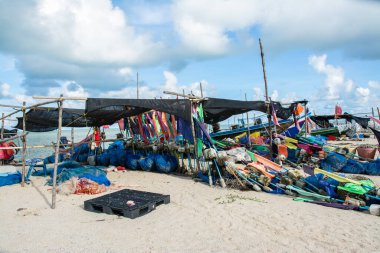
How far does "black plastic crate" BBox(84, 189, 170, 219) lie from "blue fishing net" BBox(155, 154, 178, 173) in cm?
393

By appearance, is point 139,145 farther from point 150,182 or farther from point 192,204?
point 192,204

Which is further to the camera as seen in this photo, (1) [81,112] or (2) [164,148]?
(2) [164,148]

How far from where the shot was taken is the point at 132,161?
1178 cm

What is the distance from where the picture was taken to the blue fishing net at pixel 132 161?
1173 cm

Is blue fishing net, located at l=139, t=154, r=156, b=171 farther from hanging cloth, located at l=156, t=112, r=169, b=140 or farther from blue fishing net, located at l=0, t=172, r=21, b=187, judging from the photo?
blue fishing net, located at l=0, t=172, r=21, b=187

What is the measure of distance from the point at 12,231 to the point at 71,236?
1177 millimetres

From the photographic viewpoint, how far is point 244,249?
159 inches

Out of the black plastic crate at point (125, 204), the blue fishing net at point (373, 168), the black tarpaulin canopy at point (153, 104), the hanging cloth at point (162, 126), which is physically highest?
the black tarpaulin canopy at point (153, 104)

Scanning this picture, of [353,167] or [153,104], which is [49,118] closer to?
[153,104]

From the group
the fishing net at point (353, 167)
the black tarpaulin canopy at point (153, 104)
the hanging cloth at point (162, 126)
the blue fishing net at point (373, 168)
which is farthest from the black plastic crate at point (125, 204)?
the blue fishing net at point (373, 168)

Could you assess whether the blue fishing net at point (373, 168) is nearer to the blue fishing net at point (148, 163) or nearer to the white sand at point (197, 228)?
the white sand at point (197, 228)

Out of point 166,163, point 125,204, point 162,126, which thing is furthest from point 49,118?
point 125,204

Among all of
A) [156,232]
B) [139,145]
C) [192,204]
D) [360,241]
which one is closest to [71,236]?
[156,232]

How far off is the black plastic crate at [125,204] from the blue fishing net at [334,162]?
6745 mm
